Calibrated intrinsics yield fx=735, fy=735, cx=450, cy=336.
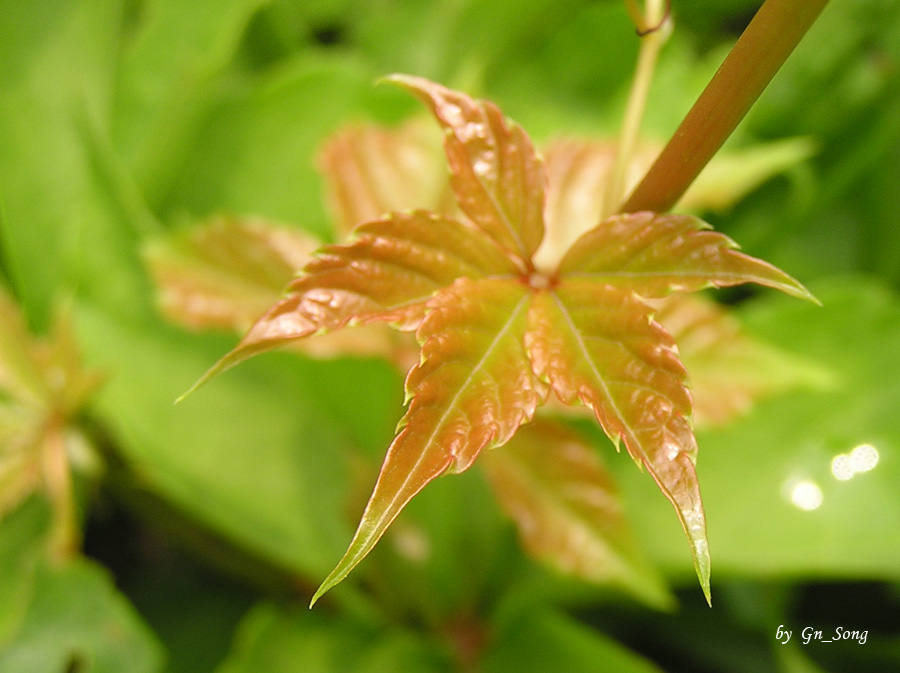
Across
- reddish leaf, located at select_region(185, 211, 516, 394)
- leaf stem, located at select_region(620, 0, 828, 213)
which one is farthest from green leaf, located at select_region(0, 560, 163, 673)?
leaf stem, located at select_region(620, 0, 828, 213)

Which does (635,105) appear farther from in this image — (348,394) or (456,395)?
(348,394)

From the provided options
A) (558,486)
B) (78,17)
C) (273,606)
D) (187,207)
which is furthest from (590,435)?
(78,17)

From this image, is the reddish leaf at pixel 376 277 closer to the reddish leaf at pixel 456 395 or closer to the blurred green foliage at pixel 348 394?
the reddish leaf at pixel 456 395

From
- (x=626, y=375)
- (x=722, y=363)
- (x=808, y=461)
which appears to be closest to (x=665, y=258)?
(x=626, y=375)

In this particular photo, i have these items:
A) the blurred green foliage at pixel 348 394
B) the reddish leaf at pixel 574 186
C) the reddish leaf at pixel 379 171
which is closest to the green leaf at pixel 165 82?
the blurred green foliage at pixel 348 394

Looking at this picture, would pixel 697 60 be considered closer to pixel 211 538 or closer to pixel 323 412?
pixel 323 412

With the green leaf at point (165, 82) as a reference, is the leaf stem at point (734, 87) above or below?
above
